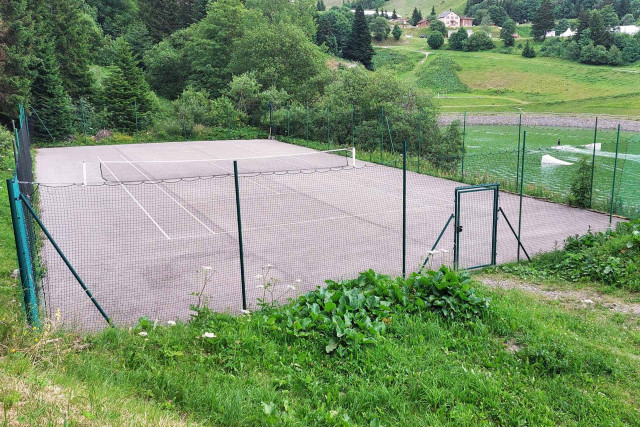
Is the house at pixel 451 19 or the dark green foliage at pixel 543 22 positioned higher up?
the house at pixel 451 19

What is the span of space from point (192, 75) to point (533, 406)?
181 ft

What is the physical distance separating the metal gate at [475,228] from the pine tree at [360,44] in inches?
3032

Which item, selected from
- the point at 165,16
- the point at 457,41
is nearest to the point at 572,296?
the point at 165,16

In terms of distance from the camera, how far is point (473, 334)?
7262 mm

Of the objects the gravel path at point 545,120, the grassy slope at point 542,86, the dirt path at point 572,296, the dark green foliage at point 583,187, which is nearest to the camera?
the dirt path at point 572,296

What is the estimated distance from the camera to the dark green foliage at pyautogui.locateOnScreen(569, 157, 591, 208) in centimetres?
1708

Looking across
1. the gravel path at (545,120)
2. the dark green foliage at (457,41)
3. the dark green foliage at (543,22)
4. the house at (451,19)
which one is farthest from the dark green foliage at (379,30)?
the gravel path at (545,120)

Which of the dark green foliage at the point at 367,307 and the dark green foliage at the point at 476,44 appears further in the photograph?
the dark green foliage at the point at 476,44

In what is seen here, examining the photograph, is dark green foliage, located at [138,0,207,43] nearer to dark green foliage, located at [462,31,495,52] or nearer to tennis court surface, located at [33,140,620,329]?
tennis court surface, located at [33,140,620,329]

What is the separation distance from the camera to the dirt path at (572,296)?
28.5ft

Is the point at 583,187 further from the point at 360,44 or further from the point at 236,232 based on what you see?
the point at 360,44

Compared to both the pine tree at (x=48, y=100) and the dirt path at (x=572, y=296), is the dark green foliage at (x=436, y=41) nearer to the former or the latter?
the pine tree at (x=48, y=100)

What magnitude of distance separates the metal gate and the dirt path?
0.90 m

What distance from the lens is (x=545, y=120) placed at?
208 ft
